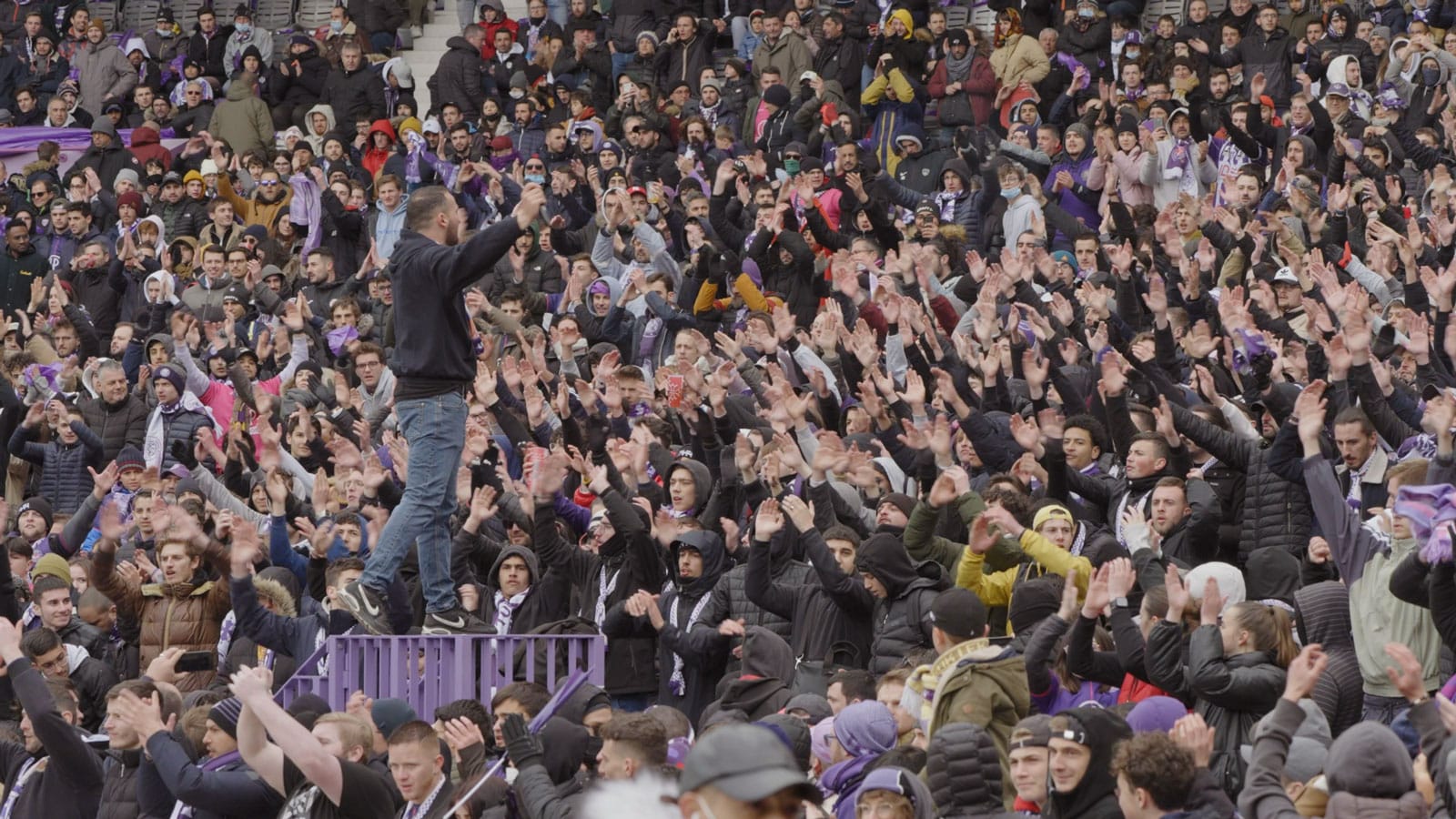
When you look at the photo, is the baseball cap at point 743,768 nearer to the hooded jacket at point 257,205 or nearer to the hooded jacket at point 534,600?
the hooded jacket at point 534,600

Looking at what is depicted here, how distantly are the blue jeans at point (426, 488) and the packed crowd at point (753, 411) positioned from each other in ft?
0.08

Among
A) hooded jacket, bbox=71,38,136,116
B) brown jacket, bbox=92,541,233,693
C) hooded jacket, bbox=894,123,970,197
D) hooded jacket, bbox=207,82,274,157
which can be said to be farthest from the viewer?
hooded jacket, bbox=71,38,136,116

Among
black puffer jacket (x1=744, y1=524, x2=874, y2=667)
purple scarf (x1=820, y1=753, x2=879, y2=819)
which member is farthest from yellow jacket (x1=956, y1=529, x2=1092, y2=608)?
purple scarf (x1=820, y1=753, x2=879, y2=819)

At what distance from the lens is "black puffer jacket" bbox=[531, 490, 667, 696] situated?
11.0 m

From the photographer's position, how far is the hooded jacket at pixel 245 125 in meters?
23.9

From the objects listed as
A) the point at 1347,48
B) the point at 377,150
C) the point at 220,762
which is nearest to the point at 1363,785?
the point at 220,762

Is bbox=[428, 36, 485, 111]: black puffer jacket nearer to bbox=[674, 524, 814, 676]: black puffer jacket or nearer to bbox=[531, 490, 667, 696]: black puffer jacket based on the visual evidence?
bbox=[531, 490, 667, 696]: black puffer jacket

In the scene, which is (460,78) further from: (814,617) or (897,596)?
(897,596)

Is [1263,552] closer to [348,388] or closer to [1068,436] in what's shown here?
[1068,436]

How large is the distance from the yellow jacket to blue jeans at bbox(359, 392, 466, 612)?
232 cm

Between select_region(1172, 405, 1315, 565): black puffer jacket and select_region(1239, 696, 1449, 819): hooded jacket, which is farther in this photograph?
select_region(1172, 405, 1315, 565): black puffer jacket

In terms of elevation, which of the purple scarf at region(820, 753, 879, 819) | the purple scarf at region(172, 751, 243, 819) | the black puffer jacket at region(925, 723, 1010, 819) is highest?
the black puffer jacket at region(925, 723, 1010, 819)

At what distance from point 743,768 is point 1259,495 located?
6.80m

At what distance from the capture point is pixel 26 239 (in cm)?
2111
